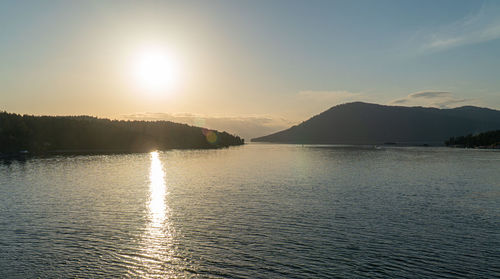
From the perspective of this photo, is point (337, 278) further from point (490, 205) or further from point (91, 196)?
point (91, 196)

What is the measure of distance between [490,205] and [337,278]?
40405 mm

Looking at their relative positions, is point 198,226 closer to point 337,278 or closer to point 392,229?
point 337,278

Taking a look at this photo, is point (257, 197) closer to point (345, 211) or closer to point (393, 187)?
point (345, 211)

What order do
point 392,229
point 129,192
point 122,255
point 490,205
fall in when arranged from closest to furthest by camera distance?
point 122,255, point 392,229, point 490,205, point 129,192

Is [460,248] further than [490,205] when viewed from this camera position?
No

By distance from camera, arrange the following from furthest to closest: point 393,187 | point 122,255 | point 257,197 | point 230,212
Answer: point 393,187 < point 257,197 < point 230,212 < point 122,255

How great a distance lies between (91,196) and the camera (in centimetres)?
5781

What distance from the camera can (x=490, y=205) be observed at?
49.6 meters

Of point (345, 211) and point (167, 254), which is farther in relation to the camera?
point (345, 211)

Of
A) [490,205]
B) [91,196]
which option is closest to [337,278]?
[490,205]

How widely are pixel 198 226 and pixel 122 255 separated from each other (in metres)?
11.0

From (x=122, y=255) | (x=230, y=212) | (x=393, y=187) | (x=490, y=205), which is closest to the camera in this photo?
(x=122, y=255)

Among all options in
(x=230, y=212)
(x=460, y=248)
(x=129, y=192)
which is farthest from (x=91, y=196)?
(x=460, y=248)

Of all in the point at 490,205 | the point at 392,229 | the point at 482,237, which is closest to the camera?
the point at 482,237
